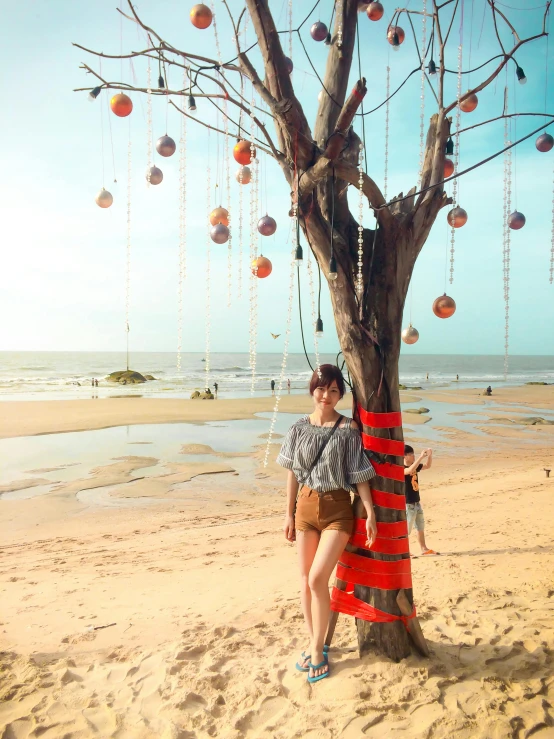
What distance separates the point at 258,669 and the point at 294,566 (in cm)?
240

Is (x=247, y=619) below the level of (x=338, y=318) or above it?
below

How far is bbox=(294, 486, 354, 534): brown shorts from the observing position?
3223 mm

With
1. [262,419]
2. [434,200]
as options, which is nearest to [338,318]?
[434,200]

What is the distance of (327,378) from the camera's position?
339 cm

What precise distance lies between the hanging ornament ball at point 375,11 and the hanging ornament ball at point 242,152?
1.39 meters

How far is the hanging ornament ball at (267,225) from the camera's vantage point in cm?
394

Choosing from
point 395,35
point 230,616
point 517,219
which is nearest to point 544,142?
point 517,219

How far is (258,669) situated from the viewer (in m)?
3.46

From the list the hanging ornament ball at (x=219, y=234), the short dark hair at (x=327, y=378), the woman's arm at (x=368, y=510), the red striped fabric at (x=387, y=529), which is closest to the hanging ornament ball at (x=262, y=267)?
the hanging ornament ball at (x=219, y=234)

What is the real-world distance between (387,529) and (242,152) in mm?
2797

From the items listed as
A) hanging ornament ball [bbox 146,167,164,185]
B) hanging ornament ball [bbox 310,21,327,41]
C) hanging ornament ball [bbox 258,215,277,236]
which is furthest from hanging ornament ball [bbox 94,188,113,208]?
hanging ornament ball [bbox 310,21,327,41]

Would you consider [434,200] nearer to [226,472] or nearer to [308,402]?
[226,472]

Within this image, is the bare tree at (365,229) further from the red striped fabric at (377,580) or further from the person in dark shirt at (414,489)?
the person in dark shirt at (414,489)

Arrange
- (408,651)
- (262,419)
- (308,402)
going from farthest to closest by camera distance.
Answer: (308,402) < (262,419) < (408,651)
